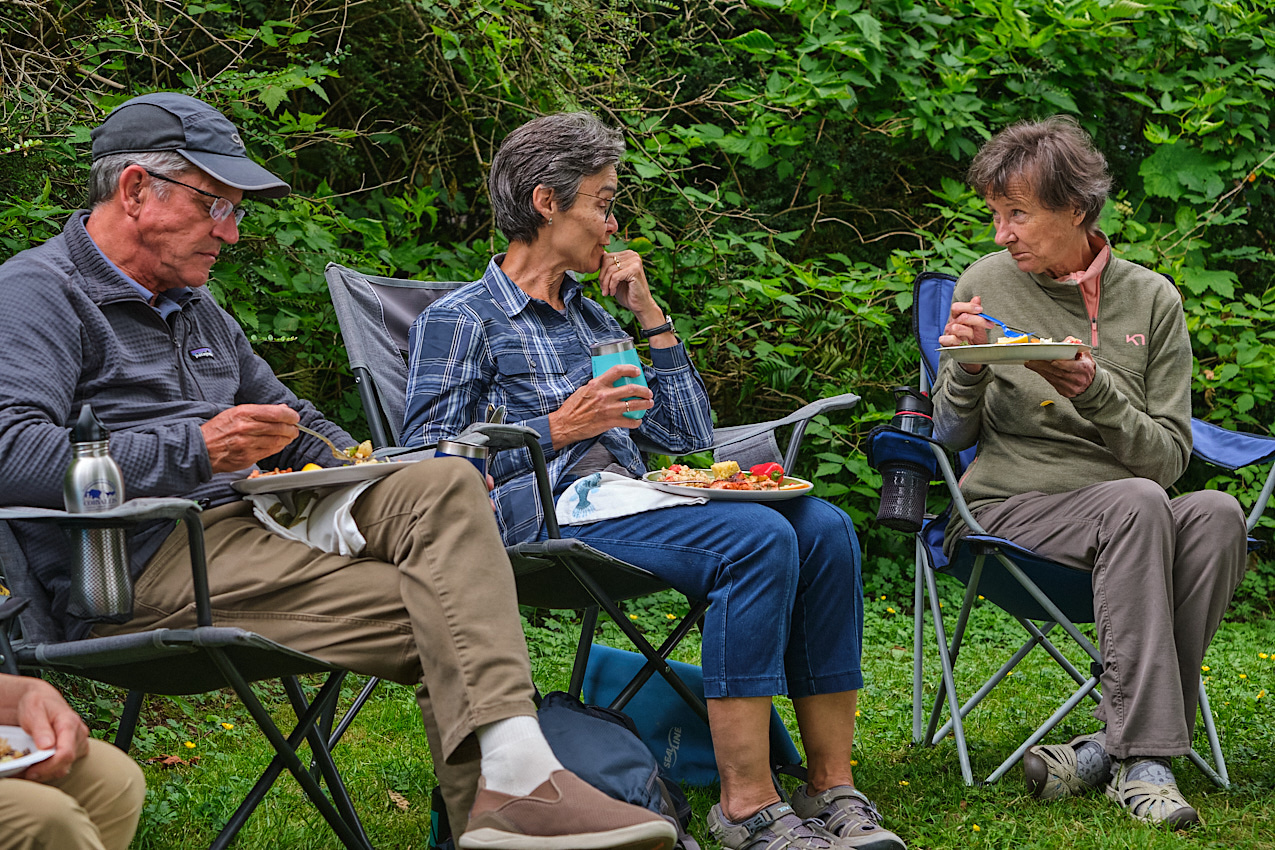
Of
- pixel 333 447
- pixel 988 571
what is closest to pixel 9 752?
pixel 333 447

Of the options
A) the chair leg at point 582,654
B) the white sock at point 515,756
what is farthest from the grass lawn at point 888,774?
the white sock at point 515,756

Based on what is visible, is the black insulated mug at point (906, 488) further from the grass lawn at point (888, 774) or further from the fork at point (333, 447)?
the fork at point (333, 447)

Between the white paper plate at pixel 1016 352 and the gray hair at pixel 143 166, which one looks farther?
the white paper plate at pixel 1016 352

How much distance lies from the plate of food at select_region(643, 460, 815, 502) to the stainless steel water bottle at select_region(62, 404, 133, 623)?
38.4 inches

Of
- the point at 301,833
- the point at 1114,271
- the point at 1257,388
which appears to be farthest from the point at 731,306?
the point at 301,833

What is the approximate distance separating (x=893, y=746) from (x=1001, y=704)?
1.97 feet

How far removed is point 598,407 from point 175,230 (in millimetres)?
828

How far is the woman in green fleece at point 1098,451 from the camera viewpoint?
234cm

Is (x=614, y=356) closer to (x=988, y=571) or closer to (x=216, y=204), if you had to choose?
(x=216, y=204)

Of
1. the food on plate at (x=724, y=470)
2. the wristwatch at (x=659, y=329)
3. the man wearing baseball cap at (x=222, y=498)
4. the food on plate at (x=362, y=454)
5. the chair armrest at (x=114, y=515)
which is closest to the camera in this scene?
the chair armrest at (x=114, y=515)

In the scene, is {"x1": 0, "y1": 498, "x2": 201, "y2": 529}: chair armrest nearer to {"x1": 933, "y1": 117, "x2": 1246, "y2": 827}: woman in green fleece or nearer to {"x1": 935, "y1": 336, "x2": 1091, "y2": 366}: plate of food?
{"x1": 935, "y1": 336, "x2": 1091, "y2": 366}: plate of food

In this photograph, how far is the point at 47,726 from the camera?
142 cm

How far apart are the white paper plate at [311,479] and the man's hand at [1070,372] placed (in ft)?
4.65

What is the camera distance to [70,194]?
10.1ft
